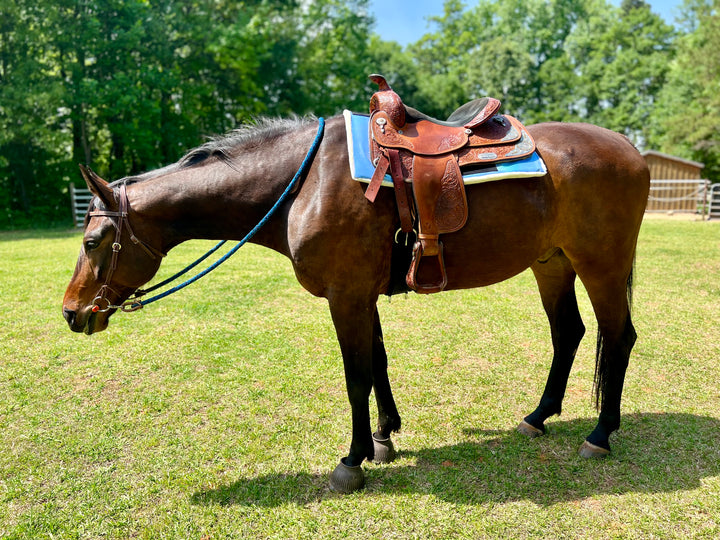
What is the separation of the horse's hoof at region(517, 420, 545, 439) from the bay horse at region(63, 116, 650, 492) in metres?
0.37

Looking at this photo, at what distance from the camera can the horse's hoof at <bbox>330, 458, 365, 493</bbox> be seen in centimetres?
264

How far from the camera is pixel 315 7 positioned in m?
33.2

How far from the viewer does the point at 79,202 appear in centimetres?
2141

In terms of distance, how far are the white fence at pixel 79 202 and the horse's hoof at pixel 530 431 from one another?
20899mm

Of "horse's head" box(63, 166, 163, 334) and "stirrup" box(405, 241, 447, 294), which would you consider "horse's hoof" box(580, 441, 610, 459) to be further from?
"horse's head" box(63, 166, 163, 334)

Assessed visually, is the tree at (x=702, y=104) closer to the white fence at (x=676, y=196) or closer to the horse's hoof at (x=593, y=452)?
the white fence at (x=676, y=196)

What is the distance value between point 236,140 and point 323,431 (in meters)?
2.00

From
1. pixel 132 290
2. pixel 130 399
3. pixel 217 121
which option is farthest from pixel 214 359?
pixel 217 121

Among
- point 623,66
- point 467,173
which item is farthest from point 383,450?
point 623,66

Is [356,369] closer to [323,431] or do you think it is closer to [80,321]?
[323,431]

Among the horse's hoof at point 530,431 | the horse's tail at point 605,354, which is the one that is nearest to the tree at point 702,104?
the horse's tail at point 605,354

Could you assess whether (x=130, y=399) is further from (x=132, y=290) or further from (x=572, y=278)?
(x=572, y=278)

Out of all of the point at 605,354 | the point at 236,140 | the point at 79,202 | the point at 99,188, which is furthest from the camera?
the point at 79,202

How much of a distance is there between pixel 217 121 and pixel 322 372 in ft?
85.6
